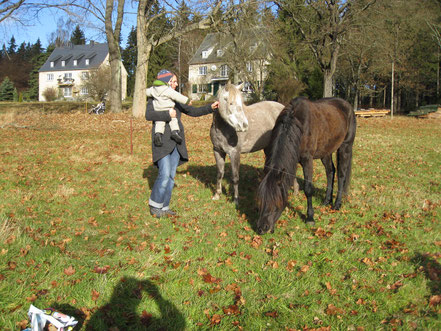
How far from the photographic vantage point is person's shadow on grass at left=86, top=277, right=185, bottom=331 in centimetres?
305

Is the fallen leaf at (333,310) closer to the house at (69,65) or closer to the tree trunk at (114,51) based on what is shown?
the tree trunk at (114,51)

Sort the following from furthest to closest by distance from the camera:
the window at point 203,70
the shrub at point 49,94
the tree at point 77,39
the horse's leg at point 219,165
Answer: the tree at point 77,39, the window at point 203,70, the shrub at point 49,94, the horse's leg at point 219,165

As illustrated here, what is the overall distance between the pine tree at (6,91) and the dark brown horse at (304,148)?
67793mm

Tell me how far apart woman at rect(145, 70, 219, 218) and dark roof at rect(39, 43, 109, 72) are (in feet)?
221

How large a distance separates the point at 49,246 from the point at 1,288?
3.53 ft

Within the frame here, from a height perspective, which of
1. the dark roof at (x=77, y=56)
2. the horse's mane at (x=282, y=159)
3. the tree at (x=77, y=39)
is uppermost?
the tree at (x=77, y=39)

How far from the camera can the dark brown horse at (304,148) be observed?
15.4ft

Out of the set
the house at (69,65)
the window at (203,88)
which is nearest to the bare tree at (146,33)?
the window at (203,88)

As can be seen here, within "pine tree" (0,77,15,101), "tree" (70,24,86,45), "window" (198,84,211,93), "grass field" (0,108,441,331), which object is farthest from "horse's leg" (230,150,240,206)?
"tree" (70,24,86,45)

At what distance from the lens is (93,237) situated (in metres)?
4.93

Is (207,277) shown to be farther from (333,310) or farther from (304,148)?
(304,148)

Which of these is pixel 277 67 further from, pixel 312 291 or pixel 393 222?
pixel 312 291

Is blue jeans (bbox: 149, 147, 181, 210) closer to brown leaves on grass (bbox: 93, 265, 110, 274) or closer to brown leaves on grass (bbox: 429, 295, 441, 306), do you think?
brown leaves on grass (bbox: 93, 265, 110, 274)

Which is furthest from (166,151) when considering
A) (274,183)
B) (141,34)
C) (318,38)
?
(318,38)
